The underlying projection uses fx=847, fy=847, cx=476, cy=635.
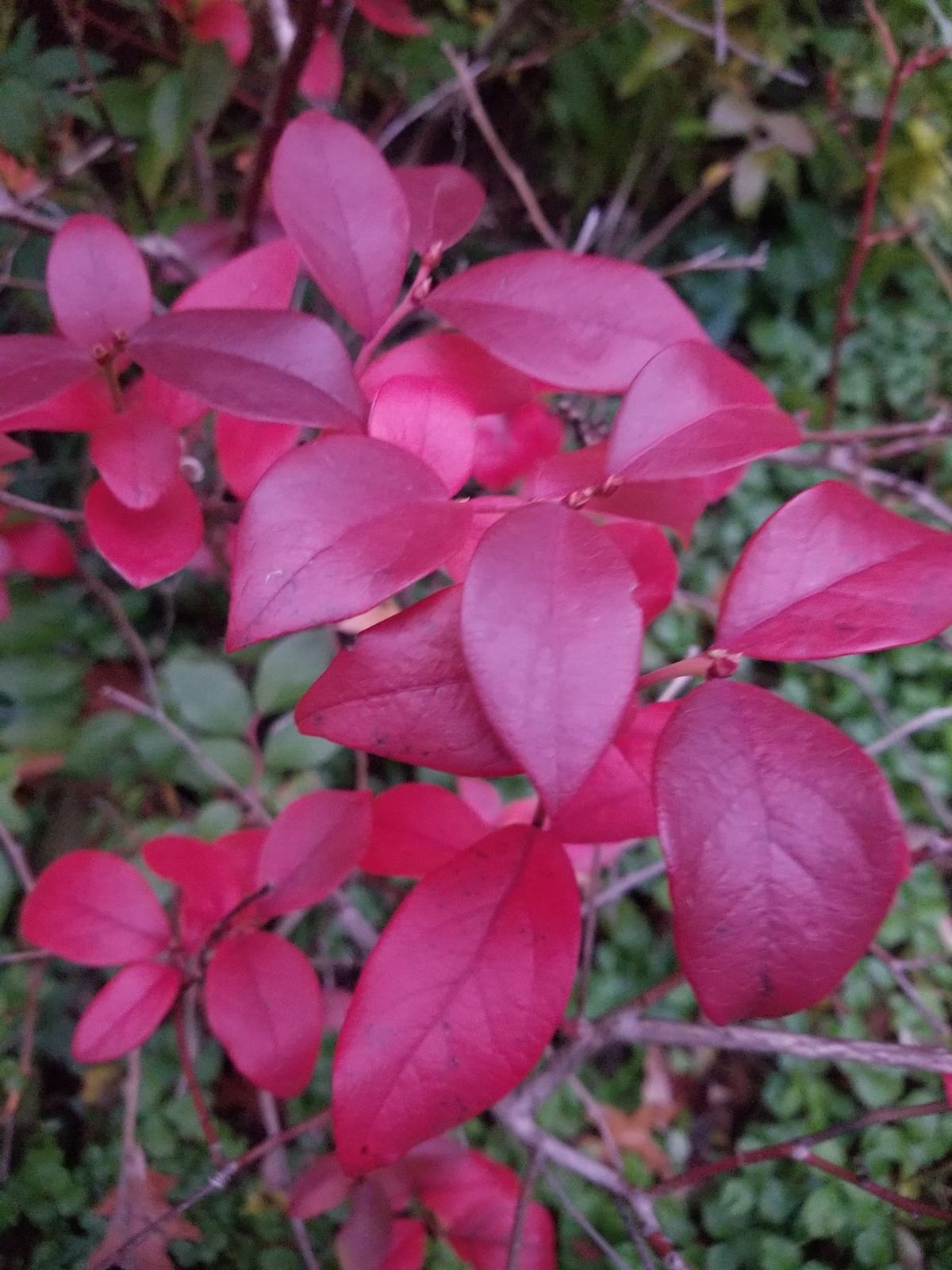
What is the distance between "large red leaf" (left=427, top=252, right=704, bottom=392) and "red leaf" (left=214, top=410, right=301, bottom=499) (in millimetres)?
128

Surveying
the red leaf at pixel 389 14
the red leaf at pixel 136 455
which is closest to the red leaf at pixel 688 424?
the red leaf at pixel 136 455

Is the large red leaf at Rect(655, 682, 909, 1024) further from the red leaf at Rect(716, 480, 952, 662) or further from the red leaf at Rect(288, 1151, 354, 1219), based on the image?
the red leaf at Rect(288, 1151, 354, 1219)

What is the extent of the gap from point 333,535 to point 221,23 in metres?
0.86

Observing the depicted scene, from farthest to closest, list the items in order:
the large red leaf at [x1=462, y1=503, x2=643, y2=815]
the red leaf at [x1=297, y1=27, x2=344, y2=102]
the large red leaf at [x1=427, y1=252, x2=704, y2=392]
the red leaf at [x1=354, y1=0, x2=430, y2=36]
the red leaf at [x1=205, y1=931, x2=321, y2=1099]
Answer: the red leaf at [x1=297, y1=27, x2=344, y2=102] → the red leaf at [x1=354, y1=0, x2=430, y2=36] → the red leaf at [x1=205, y1=931, x2=321, y2=1099] → the large red leaf at [x1=427, y1=252, x2=704, y2=392] → the large red leaf at [x1=462, y1=503, x2=643, y2=815]

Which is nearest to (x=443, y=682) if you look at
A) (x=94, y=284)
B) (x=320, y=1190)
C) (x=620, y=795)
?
(x=620, y=795)

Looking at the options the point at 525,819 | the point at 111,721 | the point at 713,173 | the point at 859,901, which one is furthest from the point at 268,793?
the point at 713,173

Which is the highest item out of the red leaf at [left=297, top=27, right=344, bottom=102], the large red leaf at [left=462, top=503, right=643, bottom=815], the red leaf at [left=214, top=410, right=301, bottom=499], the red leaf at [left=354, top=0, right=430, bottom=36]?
the red leaf at [left=354, top=0, right=430, bottom=36]

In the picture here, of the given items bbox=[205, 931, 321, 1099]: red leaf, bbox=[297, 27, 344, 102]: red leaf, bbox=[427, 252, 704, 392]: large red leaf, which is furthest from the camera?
bbox=[297, 27, 344, 102]: red leaf

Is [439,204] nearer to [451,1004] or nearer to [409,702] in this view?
[409,702]

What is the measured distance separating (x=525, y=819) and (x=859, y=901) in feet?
1.17

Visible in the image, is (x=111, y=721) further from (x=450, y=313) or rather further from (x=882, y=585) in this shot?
(x=882, y=585)

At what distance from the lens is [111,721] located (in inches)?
34.3

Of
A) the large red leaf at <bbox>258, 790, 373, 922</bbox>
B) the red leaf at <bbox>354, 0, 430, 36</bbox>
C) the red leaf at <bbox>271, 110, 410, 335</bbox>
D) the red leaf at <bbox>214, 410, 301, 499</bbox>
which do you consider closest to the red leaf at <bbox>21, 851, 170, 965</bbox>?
the large red leaf at <bbox>258, 790, 373, 922</bbox>

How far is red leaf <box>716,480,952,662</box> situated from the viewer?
37 centimetres
